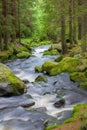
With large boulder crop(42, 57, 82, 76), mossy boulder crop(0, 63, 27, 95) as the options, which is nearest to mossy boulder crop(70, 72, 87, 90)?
large boulder crop(42, 57, 82, 76)

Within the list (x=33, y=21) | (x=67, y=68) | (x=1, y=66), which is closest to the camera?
(x=1, y=66)

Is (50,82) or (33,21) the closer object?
(50,82)

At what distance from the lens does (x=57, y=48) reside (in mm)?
29859

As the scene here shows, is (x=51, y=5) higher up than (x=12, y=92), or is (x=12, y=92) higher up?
(x=51, y=5)

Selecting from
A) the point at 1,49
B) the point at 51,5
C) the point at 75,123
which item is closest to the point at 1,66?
the point at 75,123

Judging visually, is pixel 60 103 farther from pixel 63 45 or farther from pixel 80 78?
pixel 63 45

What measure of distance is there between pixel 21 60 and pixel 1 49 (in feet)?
12.5

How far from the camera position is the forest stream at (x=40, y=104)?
32.4ft

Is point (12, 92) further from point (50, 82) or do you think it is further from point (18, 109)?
point (50, 82)

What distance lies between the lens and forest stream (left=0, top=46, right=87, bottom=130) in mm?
9867

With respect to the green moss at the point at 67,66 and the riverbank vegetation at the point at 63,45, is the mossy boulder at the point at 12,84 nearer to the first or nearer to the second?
the riverbank vegetation at the point at 63,45

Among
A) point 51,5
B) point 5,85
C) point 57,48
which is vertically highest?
point 51,5

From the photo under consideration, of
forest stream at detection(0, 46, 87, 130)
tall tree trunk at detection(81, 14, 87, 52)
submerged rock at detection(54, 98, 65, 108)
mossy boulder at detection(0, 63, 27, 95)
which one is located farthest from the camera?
tall tree trunk at detection(81, 14, 87, 52)

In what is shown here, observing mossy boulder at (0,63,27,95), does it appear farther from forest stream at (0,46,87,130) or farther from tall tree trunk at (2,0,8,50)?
tall tree trunk at (2,0,8,50)
